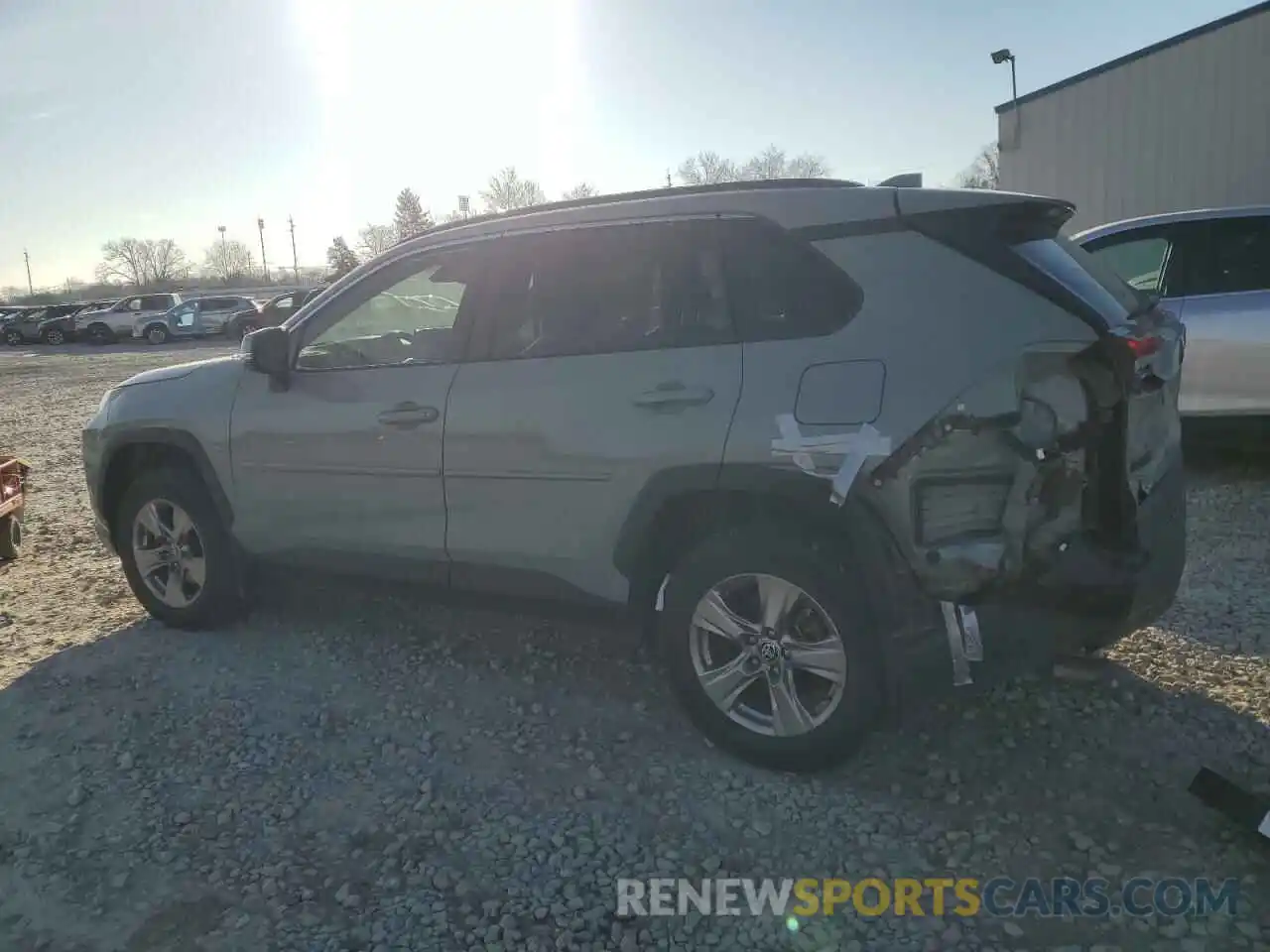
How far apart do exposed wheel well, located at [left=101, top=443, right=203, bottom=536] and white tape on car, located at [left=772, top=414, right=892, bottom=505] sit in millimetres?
2970

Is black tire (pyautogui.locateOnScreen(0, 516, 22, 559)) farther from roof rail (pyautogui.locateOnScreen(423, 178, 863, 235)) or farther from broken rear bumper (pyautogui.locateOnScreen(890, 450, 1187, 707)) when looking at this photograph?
broken rear bumper (pyautogui.locateOnScreen(890, 450, 1187, 707))

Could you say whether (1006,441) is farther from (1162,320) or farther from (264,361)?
(264,361)

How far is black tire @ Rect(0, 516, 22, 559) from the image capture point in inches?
249

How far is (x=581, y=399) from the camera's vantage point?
3484 mm

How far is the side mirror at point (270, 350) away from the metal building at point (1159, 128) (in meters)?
13.4

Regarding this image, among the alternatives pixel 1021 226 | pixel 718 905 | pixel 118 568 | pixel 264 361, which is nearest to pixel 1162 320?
pixel 1021 226

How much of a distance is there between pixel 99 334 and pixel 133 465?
37.5 metres

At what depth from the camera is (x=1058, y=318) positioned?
2.87m

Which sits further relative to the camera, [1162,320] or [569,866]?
[1162,320]

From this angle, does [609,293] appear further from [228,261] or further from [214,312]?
[228,261]

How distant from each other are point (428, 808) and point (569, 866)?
0.59 meters

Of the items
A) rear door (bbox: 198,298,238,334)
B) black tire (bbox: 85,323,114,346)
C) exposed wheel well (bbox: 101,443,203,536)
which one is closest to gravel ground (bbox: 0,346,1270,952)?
exposed wheel well (bbox: 101,443,203,536)

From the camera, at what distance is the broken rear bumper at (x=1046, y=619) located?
9.57ft

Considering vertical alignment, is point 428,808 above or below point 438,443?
below
